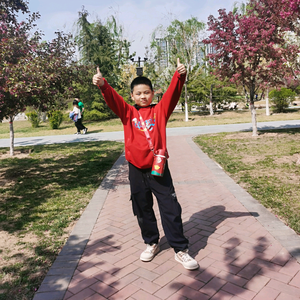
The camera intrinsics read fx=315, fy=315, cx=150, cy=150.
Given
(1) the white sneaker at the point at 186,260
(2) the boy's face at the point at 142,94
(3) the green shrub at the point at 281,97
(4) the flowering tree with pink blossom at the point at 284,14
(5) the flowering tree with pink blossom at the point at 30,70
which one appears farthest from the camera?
(3) the green shrub at the point at 281,97

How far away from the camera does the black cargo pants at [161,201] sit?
124 inches

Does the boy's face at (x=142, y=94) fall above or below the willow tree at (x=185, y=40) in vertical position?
below

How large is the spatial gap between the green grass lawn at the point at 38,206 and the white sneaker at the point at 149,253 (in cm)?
100

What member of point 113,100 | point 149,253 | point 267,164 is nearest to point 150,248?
point 149,253

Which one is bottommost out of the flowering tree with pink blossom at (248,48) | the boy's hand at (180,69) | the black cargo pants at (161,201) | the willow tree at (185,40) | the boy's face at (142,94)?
the black cargo pants at (161,201)

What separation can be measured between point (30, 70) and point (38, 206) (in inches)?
87.7

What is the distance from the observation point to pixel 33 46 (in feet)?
18.7

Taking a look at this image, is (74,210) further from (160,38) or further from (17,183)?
(160,38)

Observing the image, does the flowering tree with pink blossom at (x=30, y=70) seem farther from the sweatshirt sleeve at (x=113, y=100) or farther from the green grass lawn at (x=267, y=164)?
the green grass lawn at (x=267, y=164)

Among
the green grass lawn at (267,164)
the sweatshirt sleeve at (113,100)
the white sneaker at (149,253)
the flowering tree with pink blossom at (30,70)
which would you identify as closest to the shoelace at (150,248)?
the white sneaker at (149,253)

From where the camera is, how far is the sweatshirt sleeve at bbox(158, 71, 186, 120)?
3055 millimetres

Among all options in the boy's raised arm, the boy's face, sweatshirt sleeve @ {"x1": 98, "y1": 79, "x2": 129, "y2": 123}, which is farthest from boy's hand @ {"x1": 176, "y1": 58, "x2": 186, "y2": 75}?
sweatshirt sleeve @ {"x1": 98, "y1": 79, "x2": 129, "y2": 123}

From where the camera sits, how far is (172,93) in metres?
3.11

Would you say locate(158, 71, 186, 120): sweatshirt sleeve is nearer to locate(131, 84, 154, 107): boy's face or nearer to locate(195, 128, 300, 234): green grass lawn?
locate(131, 84, 154, 107): boy's face
